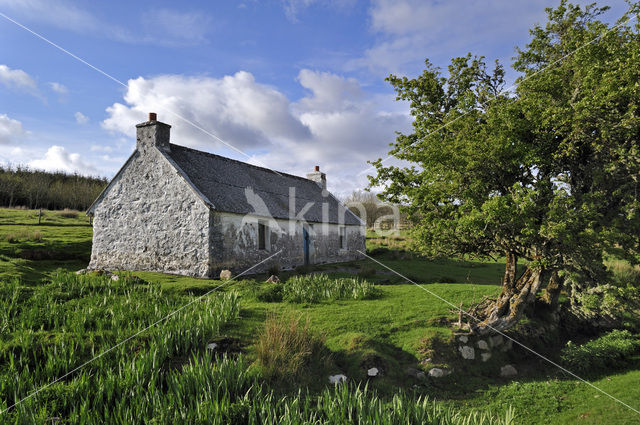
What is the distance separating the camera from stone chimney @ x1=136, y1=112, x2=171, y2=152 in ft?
65.4

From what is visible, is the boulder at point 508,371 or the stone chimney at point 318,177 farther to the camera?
the stone chimney at point 318,177

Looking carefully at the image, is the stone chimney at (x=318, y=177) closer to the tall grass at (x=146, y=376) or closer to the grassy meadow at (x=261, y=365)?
the grassy meadow at (x=261, y=365)

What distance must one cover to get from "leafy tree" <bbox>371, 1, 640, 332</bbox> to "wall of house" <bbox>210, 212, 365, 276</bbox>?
32.8 ft

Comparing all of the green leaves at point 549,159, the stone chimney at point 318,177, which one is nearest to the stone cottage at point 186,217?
the stone chimney at point 318,177

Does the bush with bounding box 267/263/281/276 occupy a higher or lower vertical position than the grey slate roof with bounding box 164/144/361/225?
lower

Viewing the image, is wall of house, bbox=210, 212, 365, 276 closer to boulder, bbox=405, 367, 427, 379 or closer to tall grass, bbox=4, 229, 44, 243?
boulder, bbox=405, 367, 427, 379

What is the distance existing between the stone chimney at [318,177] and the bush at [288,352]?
2549 centimetres

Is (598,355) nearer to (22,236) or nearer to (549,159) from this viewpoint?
(549,159)

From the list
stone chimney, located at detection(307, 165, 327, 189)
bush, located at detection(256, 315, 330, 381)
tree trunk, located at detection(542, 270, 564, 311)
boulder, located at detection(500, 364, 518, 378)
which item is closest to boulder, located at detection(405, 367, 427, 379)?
bush, located at detection(256, 315, 330, 381)

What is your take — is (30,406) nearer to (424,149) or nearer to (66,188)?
(424,149)

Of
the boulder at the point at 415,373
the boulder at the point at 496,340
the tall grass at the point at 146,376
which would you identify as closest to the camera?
the tall grass at the point at 146,376

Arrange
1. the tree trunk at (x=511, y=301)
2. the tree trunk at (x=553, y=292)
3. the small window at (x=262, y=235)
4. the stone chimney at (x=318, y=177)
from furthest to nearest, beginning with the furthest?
the stone chimney at (x=318, y=177)
the small window at (x=262, y=235)
the tree trunk at (x=553, y=292)
the tree trunk at (x=511, y=301)

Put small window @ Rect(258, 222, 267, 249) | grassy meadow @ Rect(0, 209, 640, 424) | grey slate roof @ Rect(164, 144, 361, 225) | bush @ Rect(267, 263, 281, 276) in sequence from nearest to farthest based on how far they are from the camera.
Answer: grassy meadow @ Rect(0, 209, 640, 424)
grey slate roof @ Rect(164, 144, 361, 225)
bush @ Rect(267, 263, 281, 276)
small window @ Rect(258, 222, 267, 249)

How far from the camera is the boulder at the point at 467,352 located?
914 cm
